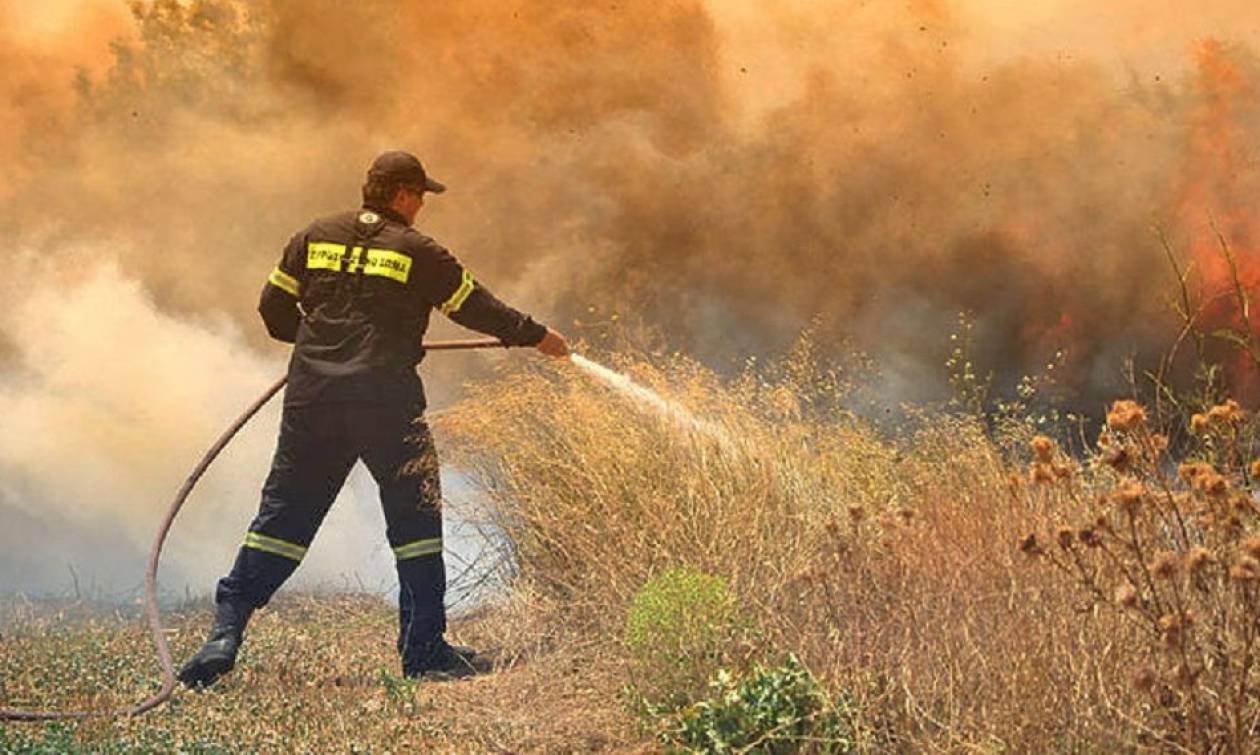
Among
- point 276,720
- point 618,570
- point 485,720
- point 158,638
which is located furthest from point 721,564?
point 158,638

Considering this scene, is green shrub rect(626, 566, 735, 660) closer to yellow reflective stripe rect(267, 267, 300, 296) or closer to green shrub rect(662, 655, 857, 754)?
green shrub rect(662, 655, 857, 754)

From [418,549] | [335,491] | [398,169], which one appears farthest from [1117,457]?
[335,491]

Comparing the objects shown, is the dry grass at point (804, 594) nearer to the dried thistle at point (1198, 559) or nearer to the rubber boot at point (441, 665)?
the dried thistle at point (1198, 559)

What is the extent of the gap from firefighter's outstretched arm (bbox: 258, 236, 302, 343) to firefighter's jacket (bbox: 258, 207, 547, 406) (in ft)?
0.30

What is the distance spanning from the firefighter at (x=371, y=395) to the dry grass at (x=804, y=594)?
0.32 m

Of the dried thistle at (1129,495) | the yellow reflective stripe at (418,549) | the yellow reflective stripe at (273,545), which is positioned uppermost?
the yellow reflective stripe at (273,545)

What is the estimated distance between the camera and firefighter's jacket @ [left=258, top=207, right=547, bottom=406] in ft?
23.7

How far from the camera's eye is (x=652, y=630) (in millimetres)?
5414

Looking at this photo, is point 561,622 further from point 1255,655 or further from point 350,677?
point 1255,655

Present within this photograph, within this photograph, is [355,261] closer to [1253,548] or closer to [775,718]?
[775,718]

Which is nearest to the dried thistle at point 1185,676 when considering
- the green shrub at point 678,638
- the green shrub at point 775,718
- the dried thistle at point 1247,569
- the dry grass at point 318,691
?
the dried thistle at point 1247,569

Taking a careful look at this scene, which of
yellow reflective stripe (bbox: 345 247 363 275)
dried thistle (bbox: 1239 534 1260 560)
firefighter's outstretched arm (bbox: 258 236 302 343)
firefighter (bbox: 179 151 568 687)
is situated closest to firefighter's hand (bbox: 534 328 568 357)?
firefighter (bbox: 179 151 568 687)

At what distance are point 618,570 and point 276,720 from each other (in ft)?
5.43

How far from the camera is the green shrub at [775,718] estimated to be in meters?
4.64
